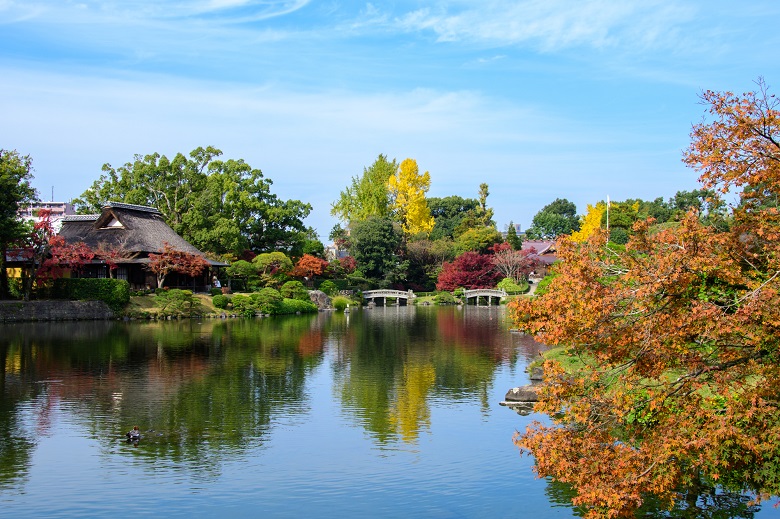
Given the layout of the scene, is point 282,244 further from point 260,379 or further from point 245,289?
point 260,379

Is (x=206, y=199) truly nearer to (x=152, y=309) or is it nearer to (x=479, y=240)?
(x=152, y=309)

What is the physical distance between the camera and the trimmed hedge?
1708 inches

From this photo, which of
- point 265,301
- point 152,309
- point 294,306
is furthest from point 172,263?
point 294,306

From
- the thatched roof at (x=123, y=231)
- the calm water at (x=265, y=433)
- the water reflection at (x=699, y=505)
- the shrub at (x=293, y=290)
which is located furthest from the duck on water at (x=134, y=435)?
the shrub at (x=293, y=290)

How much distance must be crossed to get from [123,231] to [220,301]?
342 inches

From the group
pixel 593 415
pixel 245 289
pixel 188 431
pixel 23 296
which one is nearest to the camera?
pixel 593 415

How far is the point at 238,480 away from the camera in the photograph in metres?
13.1

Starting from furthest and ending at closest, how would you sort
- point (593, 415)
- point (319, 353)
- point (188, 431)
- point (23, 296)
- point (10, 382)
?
point (23, 296) < point (319, 353) < point (10, 382) < point (188, 431) < point (593, 415)

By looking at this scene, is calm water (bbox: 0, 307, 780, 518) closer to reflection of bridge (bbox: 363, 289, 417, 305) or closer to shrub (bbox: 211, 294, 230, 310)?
shrub (bbox: 211, 294, 230, 310)

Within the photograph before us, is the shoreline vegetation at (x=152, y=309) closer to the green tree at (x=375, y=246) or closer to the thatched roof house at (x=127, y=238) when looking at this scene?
the thatched roof house at (x=127, y=238)

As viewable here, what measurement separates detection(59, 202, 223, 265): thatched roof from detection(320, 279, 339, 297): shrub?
35.6 ft

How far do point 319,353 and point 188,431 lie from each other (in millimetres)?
13643

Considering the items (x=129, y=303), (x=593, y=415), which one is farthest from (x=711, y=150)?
(x=129, y=303)

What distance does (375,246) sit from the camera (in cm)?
6488
